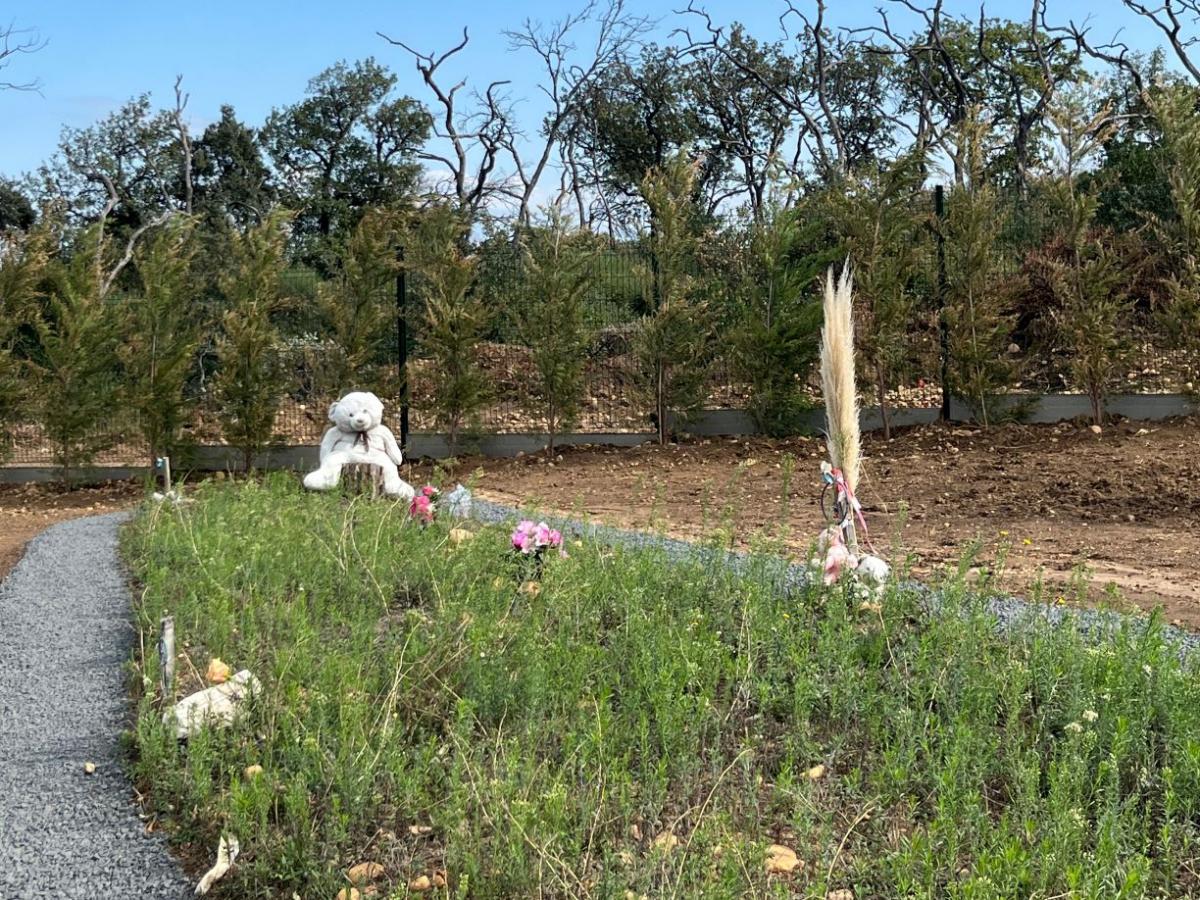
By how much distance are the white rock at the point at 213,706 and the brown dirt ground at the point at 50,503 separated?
235 inches

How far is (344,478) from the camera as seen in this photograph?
24.2ft

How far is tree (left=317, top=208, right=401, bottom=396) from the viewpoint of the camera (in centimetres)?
1151

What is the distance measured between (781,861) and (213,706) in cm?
175

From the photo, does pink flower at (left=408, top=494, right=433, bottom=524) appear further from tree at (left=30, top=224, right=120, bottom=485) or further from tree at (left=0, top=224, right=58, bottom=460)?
tree at (left=0, top=224, right=58, bottom=460)

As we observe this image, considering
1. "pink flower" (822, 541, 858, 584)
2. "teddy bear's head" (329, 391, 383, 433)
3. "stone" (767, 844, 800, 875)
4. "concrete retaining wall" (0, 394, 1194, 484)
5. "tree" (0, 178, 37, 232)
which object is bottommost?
"stone" (767, 844, 800, 875)

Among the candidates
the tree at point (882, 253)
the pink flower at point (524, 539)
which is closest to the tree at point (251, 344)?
the tree at point (882, 253)

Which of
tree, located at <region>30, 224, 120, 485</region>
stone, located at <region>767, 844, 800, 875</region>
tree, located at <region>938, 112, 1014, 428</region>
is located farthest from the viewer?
tree, located at <region>938, 112, 1014, 428</region>

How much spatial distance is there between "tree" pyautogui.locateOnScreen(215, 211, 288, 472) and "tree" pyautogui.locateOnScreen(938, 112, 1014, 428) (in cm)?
732

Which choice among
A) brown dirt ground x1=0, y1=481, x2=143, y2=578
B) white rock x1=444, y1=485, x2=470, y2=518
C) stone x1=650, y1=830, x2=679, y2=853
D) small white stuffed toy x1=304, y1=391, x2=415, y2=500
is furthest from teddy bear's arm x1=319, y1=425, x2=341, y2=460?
stone x1=650, y1=830, x2=679, y2=853

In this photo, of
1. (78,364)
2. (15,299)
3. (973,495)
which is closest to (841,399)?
(973,495)

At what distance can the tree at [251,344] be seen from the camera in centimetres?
1111

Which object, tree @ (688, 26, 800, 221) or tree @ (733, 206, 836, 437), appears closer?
tree @ (733, 206, 836, 437)

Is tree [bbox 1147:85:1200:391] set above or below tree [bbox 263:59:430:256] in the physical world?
below

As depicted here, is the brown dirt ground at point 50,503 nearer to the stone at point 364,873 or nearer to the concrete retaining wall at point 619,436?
the concrete retaining wall at point 619,436
